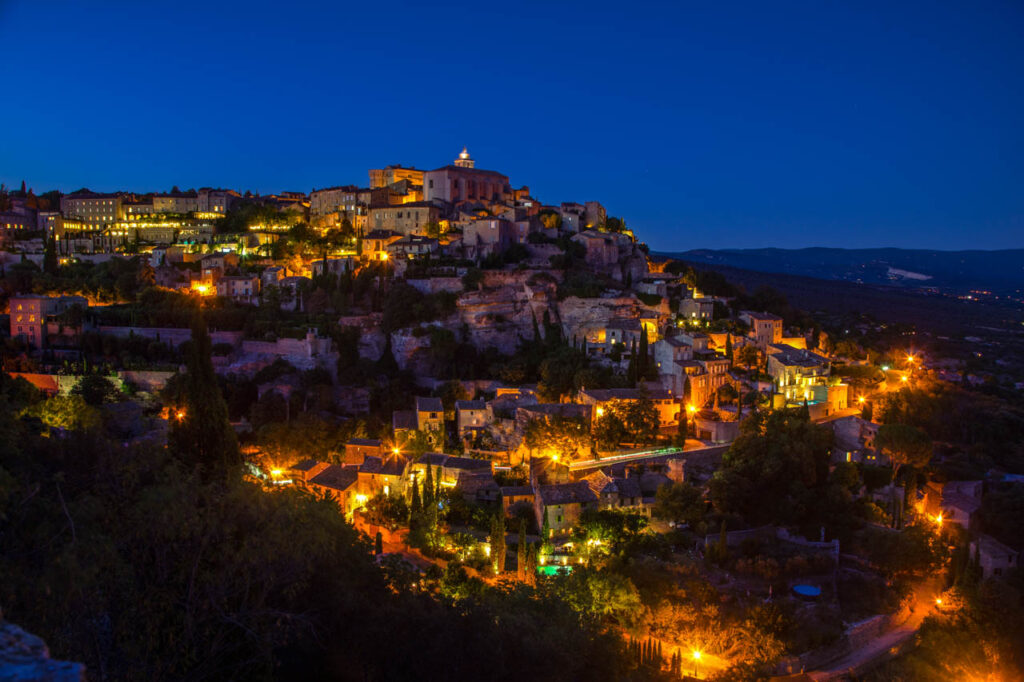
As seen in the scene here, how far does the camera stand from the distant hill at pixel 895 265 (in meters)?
76.4

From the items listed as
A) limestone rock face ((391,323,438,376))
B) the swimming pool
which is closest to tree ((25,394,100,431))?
limestone rock face ((391,323,438,376))

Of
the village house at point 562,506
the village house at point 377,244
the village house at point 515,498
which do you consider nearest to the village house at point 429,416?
the village house at point 515,498

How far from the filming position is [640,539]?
17.7m

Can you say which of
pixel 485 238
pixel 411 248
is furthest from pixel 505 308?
pixel 411 248

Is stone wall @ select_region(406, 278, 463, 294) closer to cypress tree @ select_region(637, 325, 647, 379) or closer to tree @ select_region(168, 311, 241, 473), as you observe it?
cypress tree @ select_region(637, 325, 647, 379)

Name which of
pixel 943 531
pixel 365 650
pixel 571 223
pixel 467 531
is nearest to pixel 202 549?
pixel 365 650

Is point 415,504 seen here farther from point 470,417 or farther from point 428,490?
point 470,417

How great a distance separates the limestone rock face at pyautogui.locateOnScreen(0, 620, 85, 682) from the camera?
11.1ft

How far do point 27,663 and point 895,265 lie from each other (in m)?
103

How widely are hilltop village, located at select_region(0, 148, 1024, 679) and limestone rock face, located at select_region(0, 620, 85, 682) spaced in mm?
2348

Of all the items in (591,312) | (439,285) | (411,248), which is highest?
(411,248)

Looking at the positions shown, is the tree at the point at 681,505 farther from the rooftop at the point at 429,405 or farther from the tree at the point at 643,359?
the rooftop at the point at 429,405

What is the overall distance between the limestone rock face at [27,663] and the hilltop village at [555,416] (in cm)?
235

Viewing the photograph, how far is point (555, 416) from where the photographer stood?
2238 cm
